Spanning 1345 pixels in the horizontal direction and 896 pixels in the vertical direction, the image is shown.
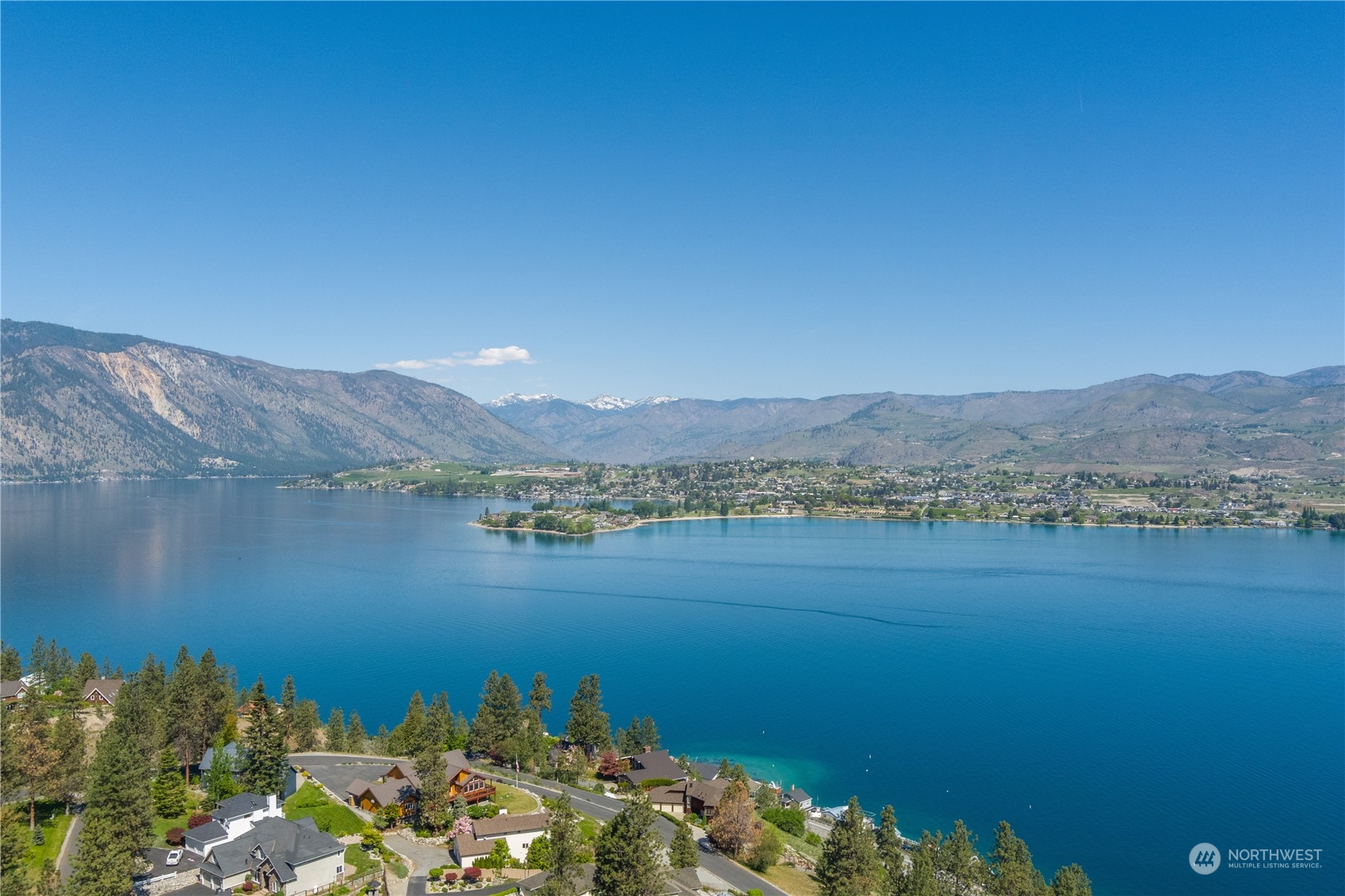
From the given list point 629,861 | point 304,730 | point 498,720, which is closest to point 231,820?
point 304,730

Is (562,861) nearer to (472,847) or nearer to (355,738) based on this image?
(472,847)

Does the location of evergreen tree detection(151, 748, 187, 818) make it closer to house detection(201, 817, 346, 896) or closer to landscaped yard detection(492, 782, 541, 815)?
house detection(201, 817, 346, 896)

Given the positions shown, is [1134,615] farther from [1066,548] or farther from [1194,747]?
[1066,548]

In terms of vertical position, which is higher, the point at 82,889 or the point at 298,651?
the point at 82,889

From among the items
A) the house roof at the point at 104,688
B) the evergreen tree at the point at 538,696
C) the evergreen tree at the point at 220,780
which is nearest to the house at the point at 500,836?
the evergreen tree at the point at 220,780

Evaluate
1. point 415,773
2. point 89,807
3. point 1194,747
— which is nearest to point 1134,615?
point 1194,747

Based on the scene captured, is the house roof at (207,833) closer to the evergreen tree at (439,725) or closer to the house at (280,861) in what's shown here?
the house at (280,861)

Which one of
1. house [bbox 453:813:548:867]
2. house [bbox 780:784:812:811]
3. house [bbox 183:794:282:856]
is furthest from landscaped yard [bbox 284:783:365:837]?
house [bbox 780:784:812:811]
